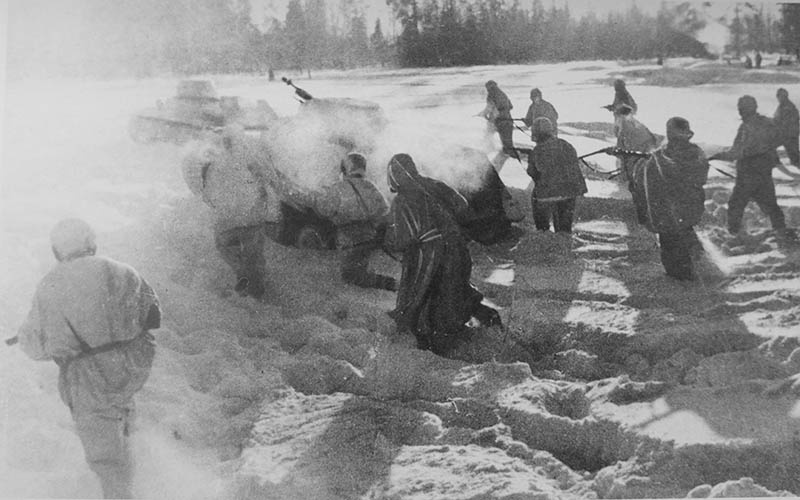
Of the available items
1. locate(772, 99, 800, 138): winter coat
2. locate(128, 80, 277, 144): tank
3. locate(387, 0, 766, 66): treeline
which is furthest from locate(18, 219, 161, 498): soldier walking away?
locate(772, 99, 800, 138): winter coat

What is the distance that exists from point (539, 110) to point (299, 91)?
1263 millimetres

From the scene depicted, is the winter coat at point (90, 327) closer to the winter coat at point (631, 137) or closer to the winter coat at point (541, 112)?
the winter coat at point (541, 112)

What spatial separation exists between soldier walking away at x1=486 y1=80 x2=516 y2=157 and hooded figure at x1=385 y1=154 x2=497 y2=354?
81cm

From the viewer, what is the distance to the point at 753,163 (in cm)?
355

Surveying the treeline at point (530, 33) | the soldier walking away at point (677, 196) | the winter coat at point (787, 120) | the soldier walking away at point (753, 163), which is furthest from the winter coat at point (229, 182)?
the winter coat at point (787, 120)

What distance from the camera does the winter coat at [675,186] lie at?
341cm

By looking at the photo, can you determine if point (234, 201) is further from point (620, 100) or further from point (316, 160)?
point (620, 100)

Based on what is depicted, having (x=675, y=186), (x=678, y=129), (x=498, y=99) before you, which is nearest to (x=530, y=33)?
(x=498, y=99)

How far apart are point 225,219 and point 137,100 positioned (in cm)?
72

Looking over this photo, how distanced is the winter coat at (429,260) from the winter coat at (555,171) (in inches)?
36.6

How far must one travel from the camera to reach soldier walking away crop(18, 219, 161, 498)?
79.9 inches

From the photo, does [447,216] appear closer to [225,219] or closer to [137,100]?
[225,219]

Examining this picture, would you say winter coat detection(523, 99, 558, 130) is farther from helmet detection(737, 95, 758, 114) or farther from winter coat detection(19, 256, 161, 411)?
winter coat detection(19, 256, 161, 411)

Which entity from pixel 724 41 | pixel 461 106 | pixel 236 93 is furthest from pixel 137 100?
pixel 724 41
